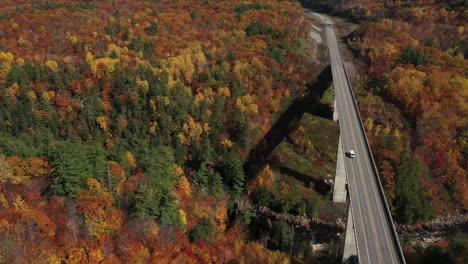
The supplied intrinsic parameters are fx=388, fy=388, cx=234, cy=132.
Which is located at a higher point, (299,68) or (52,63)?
(299,68)

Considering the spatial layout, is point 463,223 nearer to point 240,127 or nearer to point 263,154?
point 263,154

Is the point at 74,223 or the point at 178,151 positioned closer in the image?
the point at 74,223

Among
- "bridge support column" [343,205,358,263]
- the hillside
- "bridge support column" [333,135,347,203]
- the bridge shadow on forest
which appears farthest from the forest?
the hillside

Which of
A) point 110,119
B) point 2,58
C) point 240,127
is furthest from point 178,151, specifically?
point 2,58

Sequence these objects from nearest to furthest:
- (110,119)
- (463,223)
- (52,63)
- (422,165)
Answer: (463,223)
(422,165)
(110,119)
(52,63)

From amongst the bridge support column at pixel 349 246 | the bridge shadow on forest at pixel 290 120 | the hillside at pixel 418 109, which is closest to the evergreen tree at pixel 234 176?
the bridge shadow on forest at pixel 290 120

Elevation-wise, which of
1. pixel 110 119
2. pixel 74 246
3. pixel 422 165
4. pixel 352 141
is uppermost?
pixel 352 141

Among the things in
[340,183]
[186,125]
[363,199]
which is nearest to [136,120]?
[186,125]
